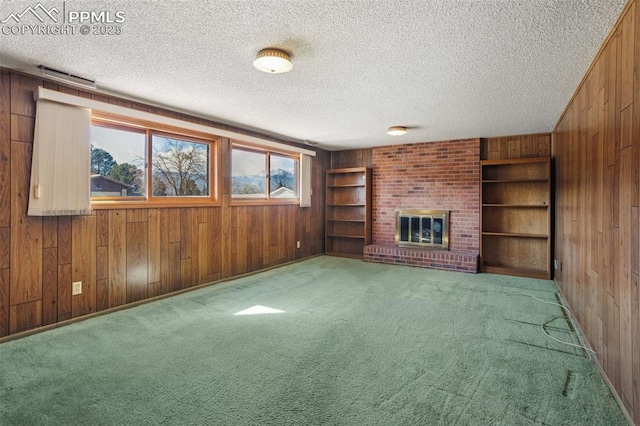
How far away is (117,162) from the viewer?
3.48 m

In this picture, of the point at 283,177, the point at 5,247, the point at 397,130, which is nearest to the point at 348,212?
the point at 283,177

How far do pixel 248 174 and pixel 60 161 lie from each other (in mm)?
2524

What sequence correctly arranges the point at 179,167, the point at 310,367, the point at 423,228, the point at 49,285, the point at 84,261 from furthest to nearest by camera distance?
the point at 423,228, the point at 179,167, the point at 84,261, the point at 49,285, the point at 310,367

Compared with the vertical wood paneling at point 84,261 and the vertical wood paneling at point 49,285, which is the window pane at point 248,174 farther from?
the vertical wood paneling at point 49,285

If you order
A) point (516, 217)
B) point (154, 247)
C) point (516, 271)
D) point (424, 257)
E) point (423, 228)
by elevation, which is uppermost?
point (516, 217)

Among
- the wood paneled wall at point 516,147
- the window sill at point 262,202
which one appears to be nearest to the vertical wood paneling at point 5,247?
the window sill at point 262,202

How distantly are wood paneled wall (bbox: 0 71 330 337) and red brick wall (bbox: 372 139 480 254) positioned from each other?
269 centimetres

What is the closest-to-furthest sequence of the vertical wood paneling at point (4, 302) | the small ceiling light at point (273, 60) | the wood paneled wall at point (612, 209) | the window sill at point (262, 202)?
the wood paneled wall at point (612, 209)
the small ceiling light at point (273, 60)
the vertical wood paneling at point (4, 302)
the window sill at point (262, 202)

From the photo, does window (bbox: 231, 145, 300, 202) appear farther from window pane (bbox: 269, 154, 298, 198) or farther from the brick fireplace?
the brick fireplace

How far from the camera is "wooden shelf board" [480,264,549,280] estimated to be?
484cm

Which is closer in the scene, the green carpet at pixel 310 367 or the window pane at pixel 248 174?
the green carpet at pixel 310 367

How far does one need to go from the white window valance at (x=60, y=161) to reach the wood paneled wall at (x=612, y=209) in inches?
161

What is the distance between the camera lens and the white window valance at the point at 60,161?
9.09 feet

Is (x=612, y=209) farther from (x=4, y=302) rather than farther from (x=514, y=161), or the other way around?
(x=4, y=302)
